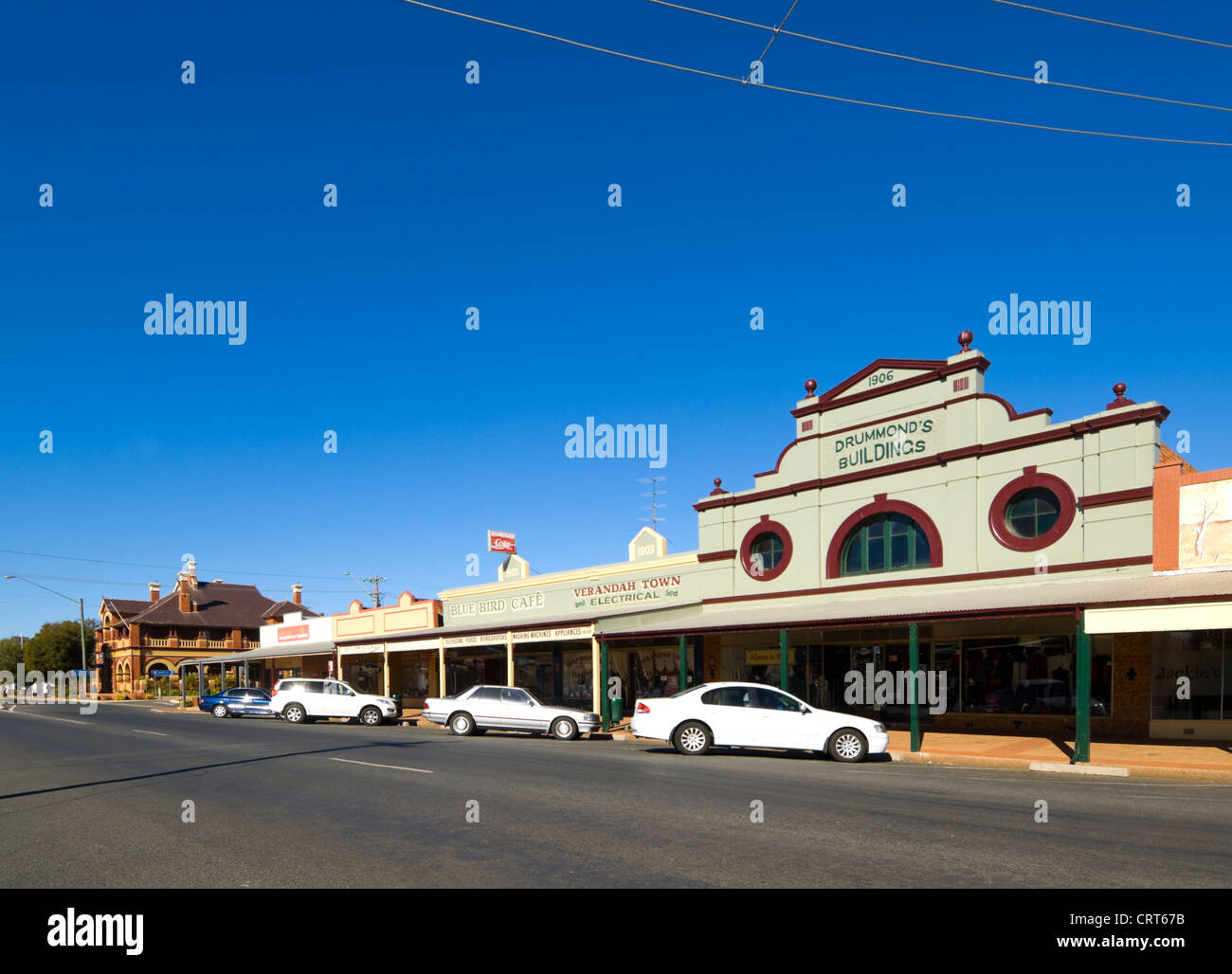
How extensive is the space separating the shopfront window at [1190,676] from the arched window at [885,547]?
557 cm

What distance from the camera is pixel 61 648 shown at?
8475cm

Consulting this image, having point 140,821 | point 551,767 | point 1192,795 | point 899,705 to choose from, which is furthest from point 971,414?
point 140,821

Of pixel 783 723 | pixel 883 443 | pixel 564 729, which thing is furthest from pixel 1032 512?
pixel 564 729

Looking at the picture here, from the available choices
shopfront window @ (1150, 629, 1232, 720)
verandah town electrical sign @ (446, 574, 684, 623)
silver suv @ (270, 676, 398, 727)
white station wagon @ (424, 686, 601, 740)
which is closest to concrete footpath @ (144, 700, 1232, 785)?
shopfront window @ (1150, 629, 1232, 720)

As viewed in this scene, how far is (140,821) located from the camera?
407 inches

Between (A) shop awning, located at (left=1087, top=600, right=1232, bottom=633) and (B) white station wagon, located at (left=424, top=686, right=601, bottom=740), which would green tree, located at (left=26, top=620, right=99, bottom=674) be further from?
(A) shop awning, located at (left=1087, top=600, right=1232, bottom=633)

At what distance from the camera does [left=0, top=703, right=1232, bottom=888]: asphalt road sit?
24.7 feet

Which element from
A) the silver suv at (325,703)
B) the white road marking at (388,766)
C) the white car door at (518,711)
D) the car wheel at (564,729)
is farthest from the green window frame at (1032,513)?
the silver suv at (325,703)

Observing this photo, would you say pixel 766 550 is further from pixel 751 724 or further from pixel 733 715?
pixel 751 724

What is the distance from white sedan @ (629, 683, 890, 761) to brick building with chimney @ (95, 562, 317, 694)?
5674cm

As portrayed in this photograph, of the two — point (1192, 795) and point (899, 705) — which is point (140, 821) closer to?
point (1192, 795)

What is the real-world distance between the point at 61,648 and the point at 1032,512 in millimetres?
87423

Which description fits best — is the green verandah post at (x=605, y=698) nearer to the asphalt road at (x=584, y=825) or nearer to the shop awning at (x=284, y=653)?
the asphalt road at (x=584, y=825)

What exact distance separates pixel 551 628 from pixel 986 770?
50.3 ft
